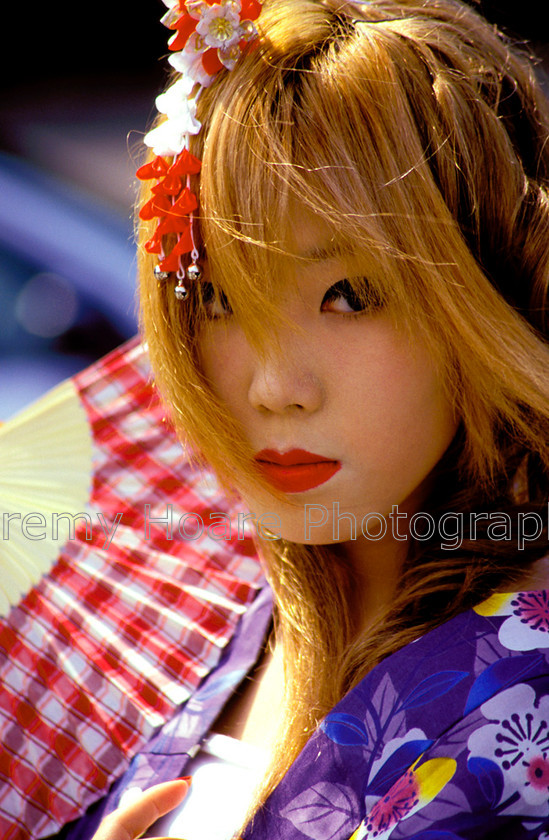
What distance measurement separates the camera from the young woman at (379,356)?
64 cm

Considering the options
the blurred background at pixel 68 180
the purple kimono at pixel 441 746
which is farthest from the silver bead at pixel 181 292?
the blurred background at pixel 68 180

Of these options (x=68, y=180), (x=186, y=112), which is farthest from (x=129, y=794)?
(x=68, y=180)

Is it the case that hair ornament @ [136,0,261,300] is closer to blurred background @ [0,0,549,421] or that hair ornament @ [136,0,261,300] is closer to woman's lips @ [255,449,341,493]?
woman's lips @ [255,449,341,493]

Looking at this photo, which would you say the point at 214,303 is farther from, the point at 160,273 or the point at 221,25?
the point at 221,25

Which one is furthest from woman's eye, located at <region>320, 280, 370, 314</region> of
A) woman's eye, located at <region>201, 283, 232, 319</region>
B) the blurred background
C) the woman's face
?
the blurred background

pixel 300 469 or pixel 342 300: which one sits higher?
pixel 342 300

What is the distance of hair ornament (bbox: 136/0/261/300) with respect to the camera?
710 millimetres

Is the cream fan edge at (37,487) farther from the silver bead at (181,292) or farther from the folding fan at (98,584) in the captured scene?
the silver bead at (181,292)

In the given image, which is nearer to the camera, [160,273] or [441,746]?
[441,746]

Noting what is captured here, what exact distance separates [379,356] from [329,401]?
0.21 ft

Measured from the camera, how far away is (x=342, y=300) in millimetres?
690

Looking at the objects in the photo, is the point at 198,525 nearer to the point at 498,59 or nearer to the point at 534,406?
the point at 534,406

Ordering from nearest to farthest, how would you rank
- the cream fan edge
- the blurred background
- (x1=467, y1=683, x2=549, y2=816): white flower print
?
(x1=467, y1=683, x2=549, y2=816): white flower print
the cream fan edge
the blurred background

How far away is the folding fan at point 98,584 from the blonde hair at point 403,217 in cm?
25
